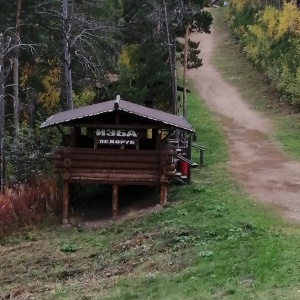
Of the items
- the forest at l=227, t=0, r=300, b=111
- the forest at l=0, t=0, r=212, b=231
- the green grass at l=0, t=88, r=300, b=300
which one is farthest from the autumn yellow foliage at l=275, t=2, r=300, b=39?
the green grass at l=0, t=88, r=300, b=300

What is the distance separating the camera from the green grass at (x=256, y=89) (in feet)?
100

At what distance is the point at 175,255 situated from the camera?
13945mm

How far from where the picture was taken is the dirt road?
18875 mm

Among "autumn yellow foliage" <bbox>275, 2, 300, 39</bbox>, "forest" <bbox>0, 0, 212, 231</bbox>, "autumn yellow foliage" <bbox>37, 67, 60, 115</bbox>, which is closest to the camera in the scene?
"forest" <bbox>0, 0, 212, 231</bbox>

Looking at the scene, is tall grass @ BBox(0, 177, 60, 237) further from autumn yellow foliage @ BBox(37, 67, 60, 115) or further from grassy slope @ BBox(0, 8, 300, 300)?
autumn yellow foliage @ BBox(37, 67, 60, 115)

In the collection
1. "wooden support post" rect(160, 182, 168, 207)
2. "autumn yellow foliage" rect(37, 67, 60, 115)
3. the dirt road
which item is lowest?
"wooden support post" rect(160, 182, 168, 207)

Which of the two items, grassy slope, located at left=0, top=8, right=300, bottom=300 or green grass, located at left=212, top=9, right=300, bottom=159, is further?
green grass, located at left=212, top=9, right=300, bottom=159

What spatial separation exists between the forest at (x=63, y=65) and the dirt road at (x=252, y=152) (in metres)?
4.06

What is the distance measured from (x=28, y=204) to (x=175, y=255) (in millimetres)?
7760

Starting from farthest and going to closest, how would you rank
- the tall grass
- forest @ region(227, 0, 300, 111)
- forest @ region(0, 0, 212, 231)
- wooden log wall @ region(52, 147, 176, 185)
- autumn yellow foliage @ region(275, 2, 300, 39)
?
autumn yellow foliage @ region(275, 2, 300, 39), forest @ region(227, 0, 300, 111), forest @ region(0, 0, 212, 231), wooden log wall @ region(52, 147, 176, 185), the tall grass

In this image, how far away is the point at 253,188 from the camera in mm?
19859

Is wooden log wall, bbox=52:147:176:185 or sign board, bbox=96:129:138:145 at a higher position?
sign board, bbox=96:129:138:145

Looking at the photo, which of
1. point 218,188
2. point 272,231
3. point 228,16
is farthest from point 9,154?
point 228,16

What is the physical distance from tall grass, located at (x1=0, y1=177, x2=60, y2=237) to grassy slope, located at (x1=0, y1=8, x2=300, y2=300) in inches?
34.6
